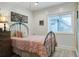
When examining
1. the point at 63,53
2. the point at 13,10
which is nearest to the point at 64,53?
the point at 63,53

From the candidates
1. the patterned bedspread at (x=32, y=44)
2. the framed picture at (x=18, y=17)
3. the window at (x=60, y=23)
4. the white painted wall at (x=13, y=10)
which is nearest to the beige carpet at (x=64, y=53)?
the patterned bedspread at (x=32, y=44)

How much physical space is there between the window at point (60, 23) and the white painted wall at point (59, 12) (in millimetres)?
85

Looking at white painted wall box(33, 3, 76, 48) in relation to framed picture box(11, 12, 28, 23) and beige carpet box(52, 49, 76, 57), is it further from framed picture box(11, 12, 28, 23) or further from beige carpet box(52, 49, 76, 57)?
framed picture box(11, 12, 28, 23)

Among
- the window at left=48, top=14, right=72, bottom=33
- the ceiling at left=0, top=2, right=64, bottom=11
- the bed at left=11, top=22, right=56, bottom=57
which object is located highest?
the ceiling at left=0, top=2, right=64, bottom=11

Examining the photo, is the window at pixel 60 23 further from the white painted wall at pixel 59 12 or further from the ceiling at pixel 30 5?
the ceiling at pixel 30 5

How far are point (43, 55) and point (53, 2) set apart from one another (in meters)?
1.13

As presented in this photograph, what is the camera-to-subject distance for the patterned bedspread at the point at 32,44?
8.07ft

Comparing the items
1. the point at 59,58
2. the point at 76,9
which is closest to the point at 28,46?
the point at 59,58

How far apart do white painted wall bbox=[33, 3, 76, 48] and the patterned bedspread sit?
0.53 ft

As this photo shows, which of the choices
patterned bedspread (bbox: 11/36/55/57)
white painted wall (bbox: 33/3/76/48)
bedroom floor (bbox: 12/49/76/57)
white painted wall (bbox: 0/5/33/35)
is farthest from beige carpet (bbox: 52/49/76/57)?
white painted wall (bbox: 0/5/33/35)

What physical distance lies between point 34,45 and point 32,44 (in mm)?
54

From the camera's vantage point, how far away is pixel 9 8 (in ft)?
8.19

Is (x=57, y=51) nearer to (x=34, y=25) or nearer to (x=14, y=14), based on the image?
(x=34, y=25)

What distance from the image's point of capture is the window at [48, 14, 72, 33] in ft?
8.34
